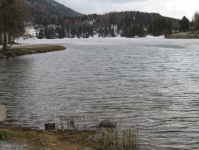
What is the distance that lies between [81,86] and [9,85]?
7207mm

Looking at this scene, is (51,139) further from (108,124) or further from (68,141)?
(108,124)

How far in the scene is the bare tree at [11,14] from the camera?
50544 mm

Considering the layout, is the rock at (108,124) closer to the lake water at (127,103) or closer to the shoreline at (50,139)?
the lake water at (127,103)

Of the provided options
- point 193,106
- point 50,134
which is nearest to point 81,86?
point 193,106

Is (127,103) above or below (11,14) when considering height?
below

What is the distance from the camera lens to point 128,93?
19.4m

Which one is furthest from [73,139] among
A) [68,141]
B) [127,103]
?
[127,103]

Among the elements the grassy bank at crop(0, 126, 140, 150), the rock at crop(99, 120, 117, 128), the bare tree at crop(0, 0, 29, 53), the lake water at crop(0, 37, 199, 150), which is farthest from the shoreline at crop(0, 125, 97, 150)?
the bare tree at crop(0, 0, 29, 53)

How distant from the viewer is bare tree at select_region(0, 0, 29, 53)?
50.5 metres

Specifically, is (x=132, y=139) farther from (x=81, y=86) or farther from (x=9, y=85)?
(x=9, y=85)

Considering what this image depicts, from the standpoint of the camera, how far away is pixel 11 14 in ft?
171

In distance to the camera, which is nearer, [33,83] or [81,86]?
[81,86]

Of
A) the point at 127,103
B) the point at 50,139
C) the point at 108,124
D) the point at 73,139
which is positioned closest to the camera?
the point at 50,139

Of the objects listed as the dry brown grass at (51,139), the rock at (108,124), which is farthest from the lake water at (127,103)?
the dry brown grass at (51,139)
